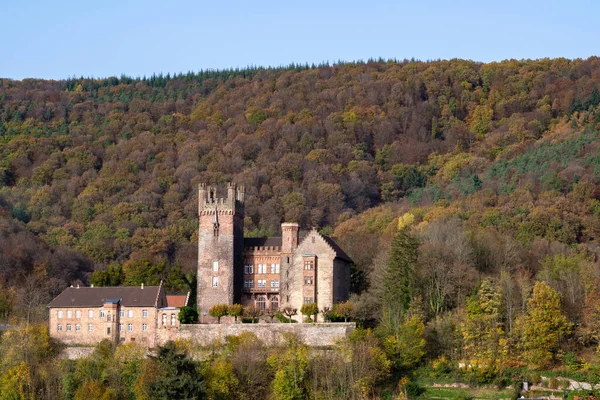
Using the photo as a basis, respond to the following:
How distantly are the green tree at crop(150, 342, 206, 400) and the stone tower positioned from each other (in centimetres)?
873

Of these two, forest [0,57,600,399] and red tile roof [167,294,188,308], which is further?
red tile roof [167,294,188,308]

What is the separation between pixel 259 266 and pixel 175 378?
1467 cm

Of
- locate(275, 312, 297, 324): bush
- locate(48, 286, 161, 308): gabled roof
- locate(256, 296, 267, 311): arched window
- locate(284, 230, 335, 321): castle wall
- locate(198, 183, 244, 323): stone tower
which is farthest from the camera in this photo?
locate(256, 296, 267, 311): arched window

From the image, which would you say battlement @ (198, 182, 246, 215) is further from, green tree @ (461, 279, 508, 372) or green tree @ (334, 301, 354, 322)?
green tree @ (461, 279, 508, 372)

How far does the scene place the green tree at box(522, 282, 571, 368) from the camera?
66125 millimetres

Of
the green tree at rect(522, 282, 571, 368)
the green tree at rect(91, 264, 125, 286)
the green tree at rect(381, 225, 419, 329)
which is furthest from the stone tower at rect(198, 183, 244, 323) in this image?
the green tree at rect(522, 282, 571, 368)

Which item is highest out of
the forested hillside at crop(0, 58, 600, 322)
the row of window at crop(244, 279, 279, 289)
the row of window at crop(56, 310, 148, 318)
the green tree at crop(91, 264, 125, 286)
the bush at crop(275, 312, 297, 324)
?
the forested hillside at crop(0, 58, 600, 322)

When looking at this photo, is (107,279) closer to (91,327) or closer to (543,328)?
(91,327)

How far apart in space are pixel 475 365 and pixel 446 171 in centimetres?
6969

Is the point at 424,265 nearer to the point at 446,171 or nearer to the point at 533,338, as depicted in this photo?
the point at 533,338

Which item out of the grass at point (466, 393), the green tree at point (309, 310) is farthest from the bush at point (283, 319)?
the grass at point (466, 393)

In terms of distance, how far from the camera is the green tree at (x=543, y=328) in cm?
6612

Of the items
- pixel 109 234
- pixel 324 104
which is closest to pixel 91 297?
pixel 109 234

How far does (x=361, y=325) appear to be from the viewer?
71062 mm
